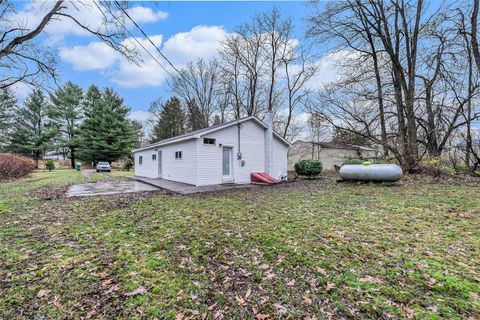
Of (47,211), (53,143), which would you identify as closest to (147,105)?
(53,143)

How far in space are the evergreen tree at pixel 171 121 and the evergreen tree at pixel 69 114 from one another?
11164 mm

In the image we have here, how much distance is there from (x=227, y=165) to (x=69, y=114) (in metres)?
32.0

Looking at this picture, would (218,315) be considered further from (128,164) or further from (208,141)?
(128,164)

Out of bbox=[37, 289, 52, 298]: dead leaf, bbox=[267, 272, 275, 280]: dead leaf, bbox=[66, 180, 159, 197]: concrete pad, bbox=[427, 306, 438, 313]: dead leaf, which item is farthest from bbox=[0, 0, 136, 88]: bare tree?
bbox=[427, 306, 438, 313]: dead leaf

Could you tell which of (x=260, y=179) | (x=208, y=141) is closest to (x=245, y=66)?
(x=208, y=141)

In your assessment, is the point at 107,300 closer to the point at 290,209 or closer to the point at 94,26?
the point at 290,209

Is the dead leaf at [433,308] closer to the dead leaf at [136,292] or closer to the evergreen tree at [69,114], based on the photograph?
the dead leaf at [136,292]

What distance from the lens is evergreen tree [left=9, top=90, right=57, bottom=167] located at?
30000mm

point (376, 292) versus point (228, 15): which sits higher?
point (228, 15)

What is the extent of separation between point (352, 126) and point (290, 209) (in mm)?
10069

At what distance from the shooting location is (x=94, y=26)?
25.8 ft

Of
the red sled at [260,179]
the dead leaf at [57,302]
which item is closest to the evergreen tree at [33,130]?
the red sled at [260,179]

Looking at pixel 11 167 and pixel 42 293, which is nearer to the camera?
pixel 42 293

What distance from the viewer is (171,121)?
32656 mm
